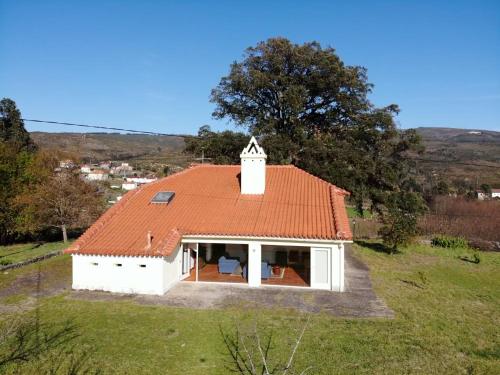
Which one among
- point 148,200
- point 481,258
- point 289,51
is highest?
point 289,51

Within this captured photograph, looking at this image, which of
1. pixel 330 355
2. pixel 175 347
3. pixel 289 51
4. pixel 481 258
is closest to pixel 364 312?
pixel 330 355

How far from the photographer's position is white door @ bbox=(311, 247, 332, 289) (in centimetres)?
1659

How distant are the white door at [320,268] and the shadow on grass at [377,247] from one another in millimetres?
10872

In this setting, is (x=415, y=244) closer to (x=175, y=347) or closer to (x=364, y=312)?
(x=364, y=312)

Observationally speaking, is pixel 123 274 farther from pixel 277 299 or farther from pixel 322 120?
pixel 322 120

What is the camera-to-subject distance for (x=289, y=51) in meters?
30.3

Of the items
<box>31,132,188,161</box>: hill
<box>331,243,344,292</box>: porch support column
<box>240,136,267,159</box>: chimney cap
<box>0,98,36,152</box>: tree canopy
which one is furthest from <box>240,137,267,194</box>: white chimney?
<box>31,132,188,161</box>: hill

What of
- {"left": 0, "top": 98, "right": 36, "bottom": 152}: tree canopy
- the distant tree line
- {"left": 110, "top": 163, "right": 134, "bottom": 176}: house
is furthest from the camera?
{"left": 110, "top": 163, "right": 134, "bottom": 176}: house

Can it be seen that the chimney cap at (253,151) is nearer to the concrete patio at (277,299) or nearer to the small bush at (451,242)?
the concrete patio at (277,299)

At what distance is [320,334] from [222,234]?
6178mm

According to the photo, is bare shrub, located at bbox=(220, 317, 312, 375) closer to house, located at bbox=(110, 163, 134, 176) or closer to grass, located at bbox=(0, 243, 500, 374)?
grass, located at bbox=(0, 243, 500, 374)

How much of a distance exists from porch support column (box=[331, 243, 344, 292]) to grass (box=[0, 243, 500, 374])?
1713mm

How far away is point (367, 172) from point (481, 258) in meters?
9.23

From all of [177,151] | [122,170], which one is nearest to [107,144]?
[122,170]
